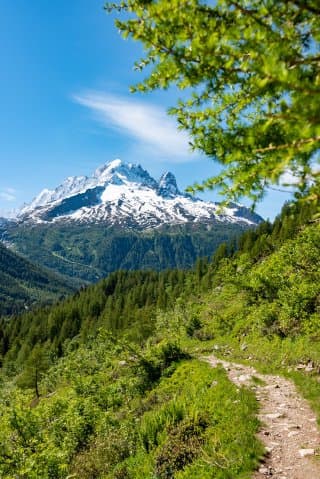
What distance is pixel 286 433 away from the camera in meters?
12.7

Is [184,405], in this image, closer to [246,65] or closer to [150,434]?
[150,434]

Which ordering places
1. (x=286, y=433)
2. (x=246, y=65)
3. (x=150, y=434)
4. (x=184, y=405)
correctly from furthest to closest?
(x=184, y=405), (x=150, y=434), (x=286, y=433), (x=246, y=65)

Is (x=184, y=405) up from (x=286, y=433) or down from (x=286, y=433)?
down

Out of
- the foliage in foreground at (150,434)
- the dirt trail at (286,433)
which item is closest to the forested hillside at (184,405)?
the foliage in foreground at (150,434)

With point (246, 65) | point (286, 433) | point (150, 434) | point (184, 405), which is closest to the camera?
point (246, 65)

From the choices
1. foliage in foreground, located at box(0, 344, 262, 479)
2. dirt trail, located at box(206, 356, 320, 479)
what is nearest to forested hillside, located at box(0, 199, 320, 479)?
foliage in foreground, located at box(0, 344, 262, 479)

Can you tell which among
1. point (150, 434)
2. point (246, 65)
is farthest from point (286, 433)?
point (246, 65)

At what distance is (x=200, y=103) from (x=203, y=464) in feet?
34.0

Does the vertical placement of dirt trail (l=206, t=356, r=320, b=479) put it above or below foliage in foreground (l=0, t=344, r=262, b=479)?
above

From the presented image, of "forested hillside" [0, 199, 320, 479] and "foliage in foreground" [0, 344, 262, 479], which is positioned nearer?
"foliage in foreground" [0, 344, 262, 479]

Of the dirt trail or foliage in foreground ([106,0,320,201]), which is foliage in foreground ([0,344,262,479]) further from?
foliage in foreground ([106,0,320,201])

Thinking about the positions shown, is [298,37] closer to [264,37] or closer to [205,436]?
[264,37]

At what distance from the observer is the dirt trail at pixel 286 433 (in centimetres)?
1036

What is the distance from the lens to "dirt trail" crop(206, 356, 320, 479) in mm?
10359
